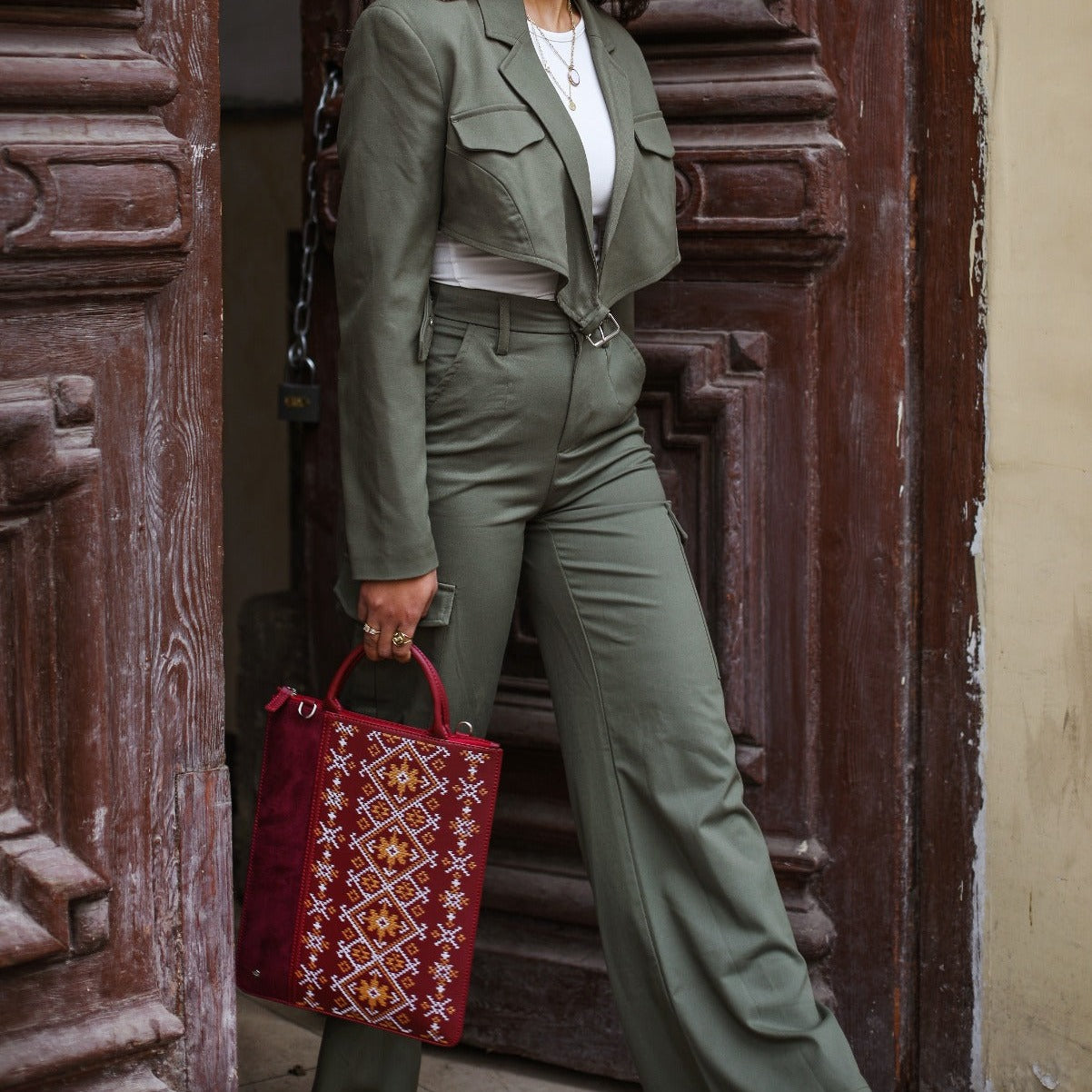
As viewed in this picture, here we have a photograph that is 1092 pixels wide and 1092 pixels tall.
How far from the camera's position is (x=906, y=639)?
2.90 metres

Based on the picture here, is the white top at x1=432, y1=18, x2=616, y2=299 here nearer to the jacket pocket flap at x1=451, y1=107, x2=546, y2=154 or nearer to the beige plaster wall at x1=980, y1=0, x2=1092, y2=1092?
the jacket pocket flap at x1=451, y1=107, x2=546, y2=154

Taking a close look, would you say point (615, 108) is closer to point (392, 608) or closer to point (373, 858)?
point (392, 608)

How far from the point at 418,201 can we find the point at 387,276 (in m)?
0.11

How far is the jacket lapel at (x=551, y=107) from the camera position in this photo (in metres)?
2.39

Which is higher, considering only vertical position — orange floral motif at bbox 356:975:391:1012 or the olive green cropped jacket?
the olive green cropped jacket

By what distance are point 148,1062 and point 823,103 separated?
1746mm

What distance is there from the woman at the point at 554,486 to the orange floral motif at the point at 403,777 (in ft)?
0.43

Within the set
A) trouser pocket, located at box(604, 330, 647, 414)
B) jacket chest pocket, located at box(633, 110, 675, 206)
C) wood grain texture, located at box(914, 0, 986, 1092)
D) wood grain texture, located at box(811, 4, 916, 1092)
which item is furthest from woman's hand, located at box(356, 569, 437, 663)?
wood grain texture, located at box(914, 0, 986, 1092)

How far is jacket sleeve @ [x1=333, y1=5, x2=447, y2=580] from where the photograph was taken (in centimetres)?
232

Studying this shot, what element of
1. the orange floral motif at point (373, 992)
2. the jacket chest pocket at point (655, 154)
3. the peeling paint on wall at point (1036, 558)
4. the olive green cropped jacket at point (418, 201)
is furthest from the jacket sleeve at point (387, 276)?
the peeling paint on wall at point (1036, 558)

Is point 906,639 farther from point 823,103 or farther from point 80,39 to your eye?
point 80,39

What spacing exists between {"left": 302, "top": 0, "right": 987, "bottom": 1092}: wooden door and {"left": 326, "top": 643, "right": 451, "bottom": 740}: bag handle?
→ 0.66 metres

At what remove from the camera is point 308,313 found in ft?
10.6

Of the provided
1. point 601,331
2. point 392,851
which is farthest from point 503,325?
point 392,851
